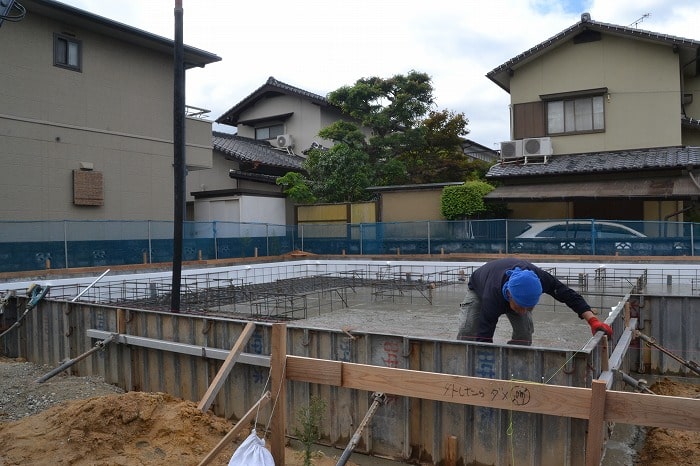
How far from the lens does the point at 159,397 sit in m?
6.16

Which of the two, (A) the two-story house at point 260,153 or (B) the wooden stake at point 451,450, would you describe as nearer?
(B) the wooden stake at point 451,450

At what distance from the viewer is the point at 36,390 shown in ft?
24.3

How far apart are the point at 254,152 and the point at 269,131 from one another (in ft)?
20.2

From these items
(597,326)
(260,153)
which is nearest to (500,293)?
(597,326)

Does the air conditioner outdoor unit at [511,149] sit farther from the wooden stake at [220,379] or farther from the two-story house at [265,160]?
the wooden stake at [220,379]

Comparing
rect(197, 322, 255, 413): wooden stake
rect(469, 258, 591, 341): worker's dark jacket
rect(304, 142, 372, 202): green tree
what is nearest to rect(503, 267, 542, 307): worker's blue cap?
rect(469, 258, 591, 341): worker's dark jacket

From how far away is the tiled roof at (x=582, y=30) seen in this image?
792 inches

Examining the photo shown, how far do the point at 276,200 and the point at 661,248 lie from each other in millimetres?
15937

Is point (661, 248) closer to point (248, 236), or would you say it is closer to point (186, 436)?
point (248, 236)

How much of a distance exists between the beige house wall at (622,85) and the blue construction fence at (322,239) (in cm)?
460

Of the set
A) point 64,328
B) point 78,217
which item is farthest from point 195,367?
point 78,217

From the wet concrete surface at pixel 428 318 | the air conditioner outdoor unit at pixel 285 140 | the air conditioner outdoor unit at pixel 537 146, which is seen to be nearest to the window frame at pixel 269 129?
the air conditioner outdoor unit at pixel 285 140

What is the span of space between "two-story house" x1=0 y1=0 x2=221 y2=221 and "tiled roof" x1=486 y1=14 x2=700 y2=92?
1187 centimetres

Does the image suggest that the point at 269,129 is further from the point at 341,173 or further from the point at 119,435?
the point at 119,435
